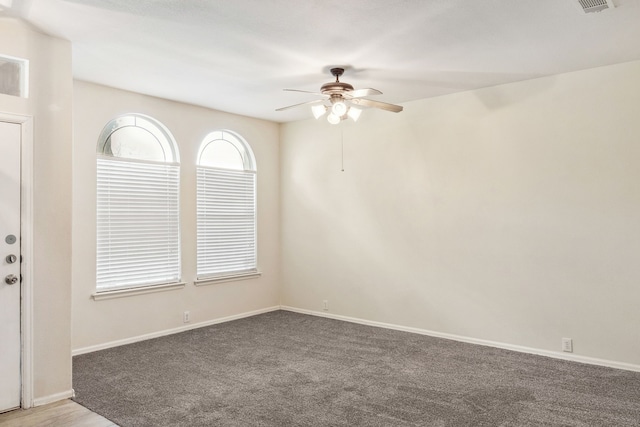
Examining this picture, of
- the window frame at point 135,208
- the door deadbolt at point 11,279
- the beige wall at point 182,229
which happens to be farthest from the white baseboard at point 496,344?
the door deadbolt at point 11,279

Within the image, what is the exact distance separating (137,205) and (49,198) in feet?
5.35

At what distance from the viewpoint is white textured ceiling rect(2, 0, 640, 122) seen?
300cm

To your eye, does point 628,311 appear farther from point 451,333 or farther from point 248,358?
point 248,358

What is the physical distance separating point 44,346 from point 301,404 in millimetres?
1973

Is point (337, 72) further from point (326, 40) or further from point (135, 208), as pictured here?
point (135, 208)

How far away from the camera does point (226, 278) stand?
5.96 meters

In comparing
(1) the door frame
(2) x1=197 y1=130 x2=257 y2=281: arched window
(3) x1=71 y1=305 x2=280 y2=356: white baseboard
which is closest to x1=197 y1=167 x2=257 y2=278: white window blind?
(2) x1=197 y1=130 x2=257 y2=281: arched window

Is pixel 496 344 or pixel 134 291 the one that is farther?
pixel 134 291

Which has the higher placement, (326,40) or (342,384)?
(326,40)

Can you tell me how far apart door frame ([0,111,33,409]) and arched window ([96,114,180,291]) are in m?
1.46

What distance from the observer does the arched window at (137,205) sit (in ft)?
15.8

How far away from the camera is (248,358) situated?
4391 mm

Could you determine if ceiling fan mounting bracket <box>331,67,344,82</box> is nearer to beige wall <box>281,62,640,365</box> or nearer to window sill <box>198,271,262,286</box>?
beige wall <box>281,62,640,365</box>

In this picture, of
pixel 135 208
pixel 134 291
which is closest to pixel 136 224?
pixel 135 208
